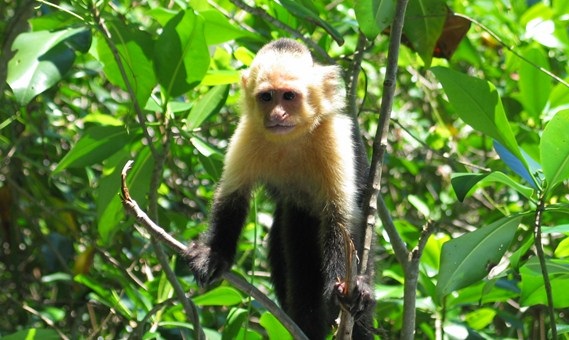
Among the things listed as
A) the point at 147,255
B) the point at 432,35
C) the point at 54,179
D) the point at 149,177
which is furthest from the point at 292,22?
the point at 54,179

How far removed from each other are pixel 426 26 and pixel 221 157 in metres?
0.79

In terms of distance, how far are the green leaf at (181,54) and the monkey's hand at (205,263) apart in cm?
53

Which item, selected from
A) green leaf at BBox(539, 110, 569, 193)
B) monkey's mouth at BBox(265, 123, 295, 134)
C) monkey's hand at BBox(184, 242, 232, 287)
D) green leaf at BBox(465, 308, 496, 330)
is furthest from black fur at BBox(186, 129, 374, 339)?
green leaf at BBox(465, 308, 496, 330)

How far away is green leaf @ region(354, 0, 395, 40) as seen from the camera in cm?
240

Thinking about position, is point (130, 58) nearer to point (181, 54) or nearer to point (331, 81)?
point (181, 54)

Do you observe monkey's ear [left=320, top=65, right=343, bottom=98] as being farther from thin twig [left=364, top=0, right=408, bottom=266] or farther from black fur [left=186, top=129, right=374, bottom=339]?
thin twig [left=364, top=0, right=408, bottom=266]

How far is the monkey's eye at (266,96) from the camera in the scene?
105 inches

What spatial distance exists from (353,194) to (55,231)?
1849 mm

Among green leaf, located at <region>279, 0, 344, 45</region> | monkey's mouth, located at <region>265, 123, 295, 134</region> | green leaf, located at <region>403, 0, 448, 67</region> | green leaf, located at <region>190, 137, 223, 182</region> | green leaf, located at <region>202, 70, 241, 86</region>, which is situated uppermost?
green leaf, located at <region>403, 0, 448, 67</region>

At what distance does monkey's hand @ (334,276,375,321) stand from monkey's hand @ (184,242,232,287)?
435 millimetres

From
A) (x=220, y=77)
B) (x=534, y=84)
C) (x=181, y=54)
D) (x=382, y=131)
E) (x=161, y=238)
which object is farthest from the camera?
(x=534, y=84)

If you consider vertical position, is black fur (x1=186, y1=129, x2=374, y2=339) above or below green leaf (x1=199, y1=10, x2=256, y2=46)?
below

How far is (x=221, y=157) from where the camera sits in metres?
2.79

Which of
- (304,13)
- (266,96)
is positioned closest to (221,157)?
(266,96)
